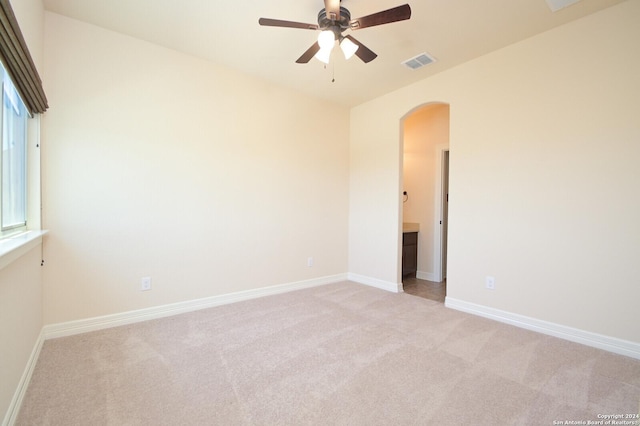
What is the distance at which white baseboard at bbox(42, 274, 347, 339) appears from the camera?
2367 millimetres

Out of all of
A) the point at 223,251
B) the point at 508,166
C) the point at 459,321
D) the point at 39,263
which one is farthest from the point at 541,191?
the point at 39,263

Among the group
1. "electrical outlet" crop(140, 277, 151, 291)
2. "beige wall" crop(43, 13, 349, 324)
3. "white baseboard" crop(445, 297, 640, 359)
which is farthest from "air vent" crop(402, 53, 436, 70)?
"electrical outlet" crop(140, 277, 151, 291)

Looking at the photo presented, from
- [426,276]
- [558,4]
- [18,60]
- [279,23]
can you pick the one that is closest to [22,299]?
[18,60]

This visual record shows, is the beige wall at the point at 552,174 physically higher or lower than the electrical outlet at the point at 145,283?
higher

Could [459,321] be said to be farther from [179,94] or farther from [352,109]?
[179,94]

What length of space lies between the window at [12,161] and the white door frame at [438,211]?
15.0 feet

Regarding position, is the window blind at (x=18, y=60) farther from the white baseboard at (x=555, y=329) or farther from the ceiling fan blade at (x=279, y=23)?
the white baseboard at (x=555, y=329)

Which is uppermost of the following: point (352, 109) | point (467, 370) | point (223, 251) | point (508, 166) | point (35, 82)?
point (352, 109)

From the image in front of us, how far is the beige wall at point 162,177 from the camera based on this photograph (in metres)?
2.38

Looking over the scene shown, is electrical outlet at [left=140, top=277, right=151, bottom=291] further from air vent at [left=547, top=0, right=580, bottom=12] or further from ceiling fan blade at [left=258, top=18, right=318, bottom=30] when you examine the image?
air vent at [left=547, top=0, right=580, bottom=12]

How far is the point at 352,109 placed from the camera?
4414 millimetres

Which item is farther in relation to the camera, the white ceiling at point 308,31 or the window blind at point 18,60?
the white ceiling at point 308,31

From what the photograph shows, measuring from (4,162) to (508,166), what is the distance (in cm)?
391

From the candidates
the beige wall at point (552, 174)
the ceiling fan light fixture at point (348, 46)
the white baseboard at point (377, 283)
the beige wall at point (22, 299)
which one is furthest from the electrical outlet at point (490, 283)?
the beige wall at point (22, 299)
